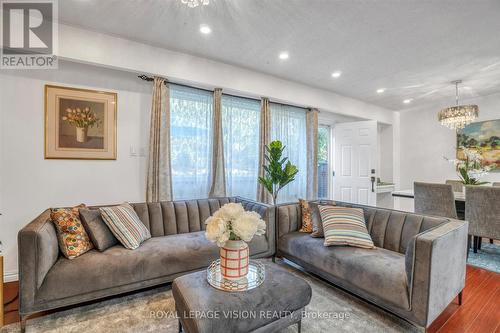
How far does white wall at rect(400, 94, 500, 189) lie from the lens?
15.2 ft

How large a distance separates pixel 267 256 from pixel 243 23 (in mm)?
2610

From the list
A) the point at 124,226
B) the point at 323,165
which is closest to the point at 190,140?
the point at 124,226

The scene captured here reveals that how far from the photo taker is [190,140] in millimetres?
3365

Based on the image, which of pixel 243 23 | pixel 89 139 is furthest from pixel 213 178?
pixel 243 23

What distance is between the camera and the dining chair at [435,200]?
298cm

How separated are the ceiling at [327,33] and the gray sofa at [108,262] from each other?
6.49 ft

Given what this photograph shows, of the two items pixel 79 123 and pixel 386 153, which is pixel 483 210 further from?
pixel 79 123

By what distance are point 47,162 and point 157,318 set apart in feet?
6.99

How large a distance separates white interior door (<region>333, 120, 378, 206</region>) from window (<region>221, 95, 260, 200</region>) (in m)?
2.34

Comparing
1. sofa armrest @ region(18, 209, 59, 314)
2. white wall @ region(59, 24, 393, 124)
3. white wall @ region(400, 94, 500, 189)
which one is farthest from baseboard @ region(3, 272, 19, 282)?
white wall @ region(400, 94, 500, 189)

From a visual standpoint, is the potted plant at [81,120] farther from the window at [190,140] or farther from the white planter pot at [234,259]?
the white planter pot at [234,259]

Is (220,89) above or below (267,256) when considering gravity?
above

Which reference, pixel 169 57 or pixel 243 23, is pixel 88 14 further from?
pixel 243 23

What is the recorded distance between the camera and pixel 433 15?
226cm
